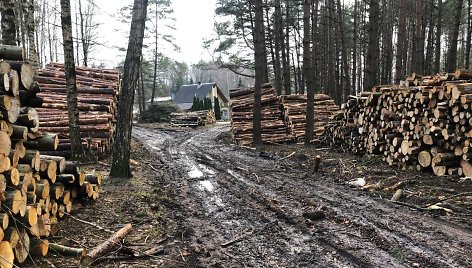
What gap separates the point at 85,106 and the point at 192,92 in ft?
154

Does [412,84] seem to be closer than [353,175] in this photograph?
No

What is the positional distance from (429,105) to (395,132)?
1428 mm

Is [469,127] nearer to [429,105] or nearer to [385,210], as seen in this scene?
[429,105]

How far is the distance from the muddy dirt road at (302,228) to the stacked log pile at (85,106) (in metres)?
4.20

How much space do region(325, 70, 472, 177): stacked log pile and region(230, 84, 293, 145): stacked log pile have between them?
237 inches

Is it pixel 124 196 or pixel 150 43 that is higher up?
pixel 150 43

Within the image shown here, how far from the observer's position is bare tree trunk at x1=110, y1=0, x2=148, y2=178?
9086 millimetres

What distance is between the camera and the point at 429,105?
905 centimetres

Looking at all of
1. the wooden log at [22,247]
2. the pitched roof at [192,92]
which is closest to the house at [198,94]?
the pitched roof at [192,92]

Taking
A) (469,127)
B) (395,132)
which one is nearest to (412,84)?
(395,132)

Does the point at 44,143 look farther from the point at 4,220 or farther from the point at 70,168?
the point at 4,220

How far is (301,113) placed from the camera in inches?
732

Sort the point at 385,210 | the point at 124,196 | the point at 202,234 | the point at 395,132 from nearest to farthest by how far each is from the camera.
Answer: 1. the point at 202,234
2. the point at 385,210
3. the point at 124,196
4. the point at 395,132

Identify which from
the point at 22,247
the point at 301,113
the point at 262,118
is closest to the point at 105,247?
the point at 22,247
